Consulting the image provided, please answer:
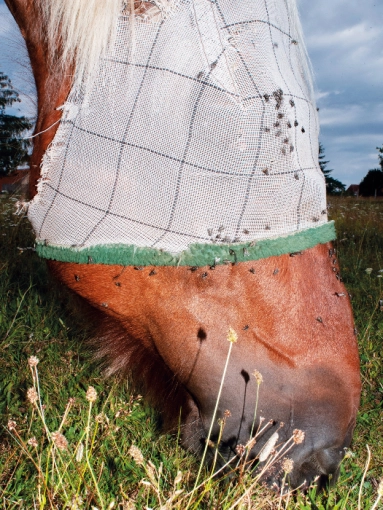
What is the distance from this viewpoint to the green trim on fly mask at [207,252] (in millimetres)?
1420

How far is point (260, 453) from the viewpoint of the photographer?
1.47m

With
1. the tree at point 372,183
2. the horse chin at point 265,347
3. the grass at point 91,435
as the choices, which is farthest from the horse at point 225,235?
the tree at point 372,183

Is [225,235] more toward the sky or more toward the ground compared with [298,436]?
more toward the sky

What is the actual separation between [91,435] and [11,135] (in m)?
1.32

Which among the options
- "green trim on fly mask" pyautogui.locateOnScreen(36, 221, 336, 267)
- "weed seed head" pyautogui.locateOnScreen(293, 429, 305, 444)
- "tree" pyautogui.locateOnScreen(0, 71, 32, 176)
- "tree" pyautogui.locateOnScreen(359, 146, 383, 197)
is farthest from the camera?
"tree" pyautogui.locateOnScreen(359, 146, 383, 197)

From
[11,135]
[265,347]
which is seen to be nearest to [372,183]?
[11,135]

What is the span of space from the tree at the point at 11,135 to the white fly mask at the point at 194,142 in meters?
0.50

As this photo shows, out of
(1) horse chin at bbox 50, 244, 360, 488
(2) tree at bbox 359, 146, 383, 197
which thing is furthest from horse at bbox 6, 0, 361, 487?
(2) tree at bbox 359, 146, 383, 197

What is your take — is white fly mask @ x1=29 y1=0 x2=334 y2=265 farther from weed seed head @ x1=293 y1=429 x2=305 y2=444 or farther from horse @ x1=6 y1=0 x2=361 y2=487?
weed seed head @ x1=293 y1=429 x2=305 y2=444

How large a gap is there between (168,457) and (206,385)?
635 millimetres

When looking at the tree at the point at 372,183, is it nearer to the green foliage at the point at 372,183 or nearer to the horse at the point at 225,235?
the green foliage at the point at 372,183

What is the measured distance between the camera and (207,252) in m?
1.42

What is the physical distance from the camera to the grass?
1.39m

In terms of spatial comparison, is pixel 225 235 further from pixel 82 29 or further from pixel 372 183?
pixel 372 183
